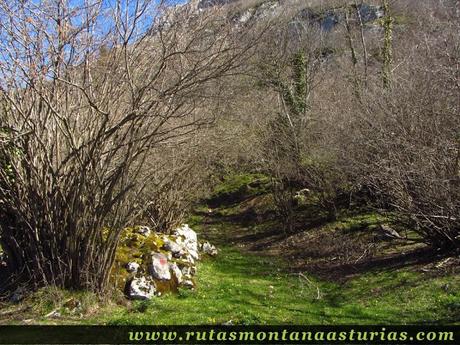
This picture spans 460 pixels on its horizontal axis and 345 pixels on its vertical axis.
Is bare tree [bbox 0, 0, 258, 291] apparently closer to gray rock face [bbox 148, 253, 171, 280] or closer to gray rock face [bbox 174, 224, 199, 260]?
gray rock face [bbox 148, 253, 171, 280]

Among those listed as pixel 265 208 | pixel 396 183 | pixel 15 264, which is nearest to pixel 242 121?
pixel 265 208

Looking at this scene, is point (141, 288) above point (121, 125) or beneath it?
beneath

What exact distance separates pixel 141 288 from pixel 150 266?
0.53 metres

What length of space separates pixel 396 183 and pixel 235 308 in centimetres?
419

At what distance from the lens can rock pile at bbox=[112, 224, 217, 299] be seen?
8195 mm

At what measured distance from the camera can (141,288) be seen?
8.13 m

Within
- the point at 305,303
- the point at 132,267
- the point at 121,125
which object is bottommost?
the point at 305,303

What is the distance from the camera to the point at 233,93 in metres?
8.21

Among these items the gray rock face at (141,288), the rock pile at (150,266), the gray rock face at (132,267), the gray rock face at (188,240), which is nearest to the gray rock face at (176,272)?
the rock pile at (150,266)

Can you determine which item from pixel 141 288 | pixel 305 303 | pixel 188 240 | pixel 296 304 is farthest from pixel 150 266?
pixel 188 240

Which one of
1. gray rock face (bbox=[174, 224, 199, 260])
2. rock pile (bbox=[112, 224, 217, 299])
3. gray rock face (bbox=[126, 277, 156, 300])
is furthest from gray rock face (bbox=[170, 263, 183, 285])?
gray rock face (bbox=[174, 224, 199, 260])

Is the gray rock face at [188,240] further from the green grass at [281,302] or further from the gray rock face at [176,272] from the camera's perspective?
the gray rock face at [176,272]

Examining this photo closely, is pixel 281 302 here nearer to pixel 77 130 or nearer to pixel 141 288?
pixel 141 288

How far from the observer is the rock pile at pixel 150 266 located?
820 centimetres
